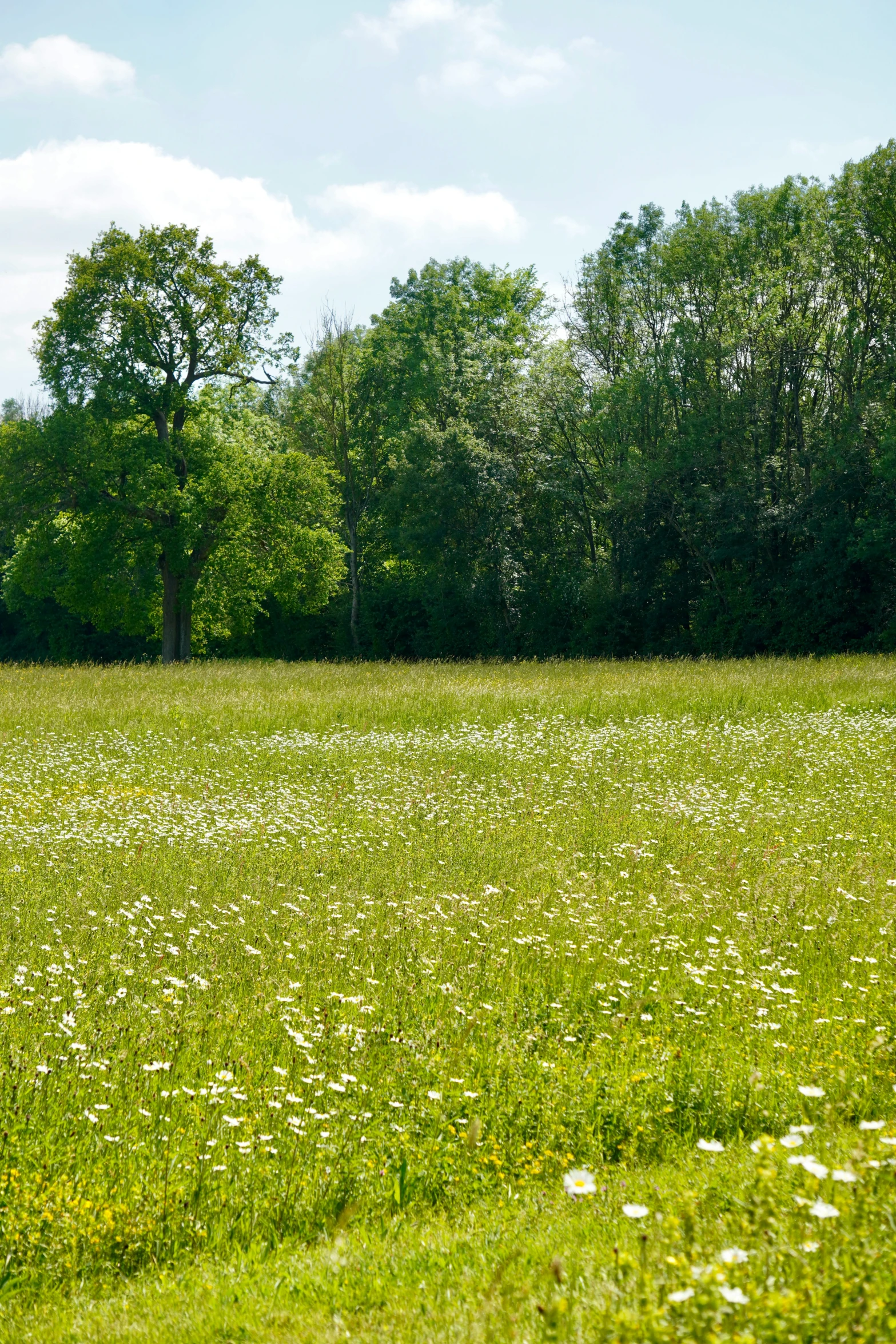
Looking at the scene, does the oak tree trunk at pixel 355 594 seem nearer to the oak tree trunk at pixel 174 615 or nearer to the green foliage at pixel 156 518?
the green foliage at pixel 156 518

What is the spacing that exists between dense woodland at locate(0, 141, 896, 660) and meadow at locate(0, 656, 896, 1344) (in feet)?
79.6

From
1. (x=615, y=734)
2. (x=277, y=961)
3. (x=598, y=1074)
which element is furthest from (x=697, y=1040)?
(x=615, y=734)

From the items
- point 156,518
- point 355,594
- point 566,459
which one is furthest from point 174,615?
point 566,459

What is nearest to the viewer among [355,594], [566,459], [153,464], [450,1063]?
[450,1063]

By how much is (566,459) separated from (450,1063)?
3902cm

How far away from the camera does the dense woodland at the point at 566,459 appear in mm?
34344

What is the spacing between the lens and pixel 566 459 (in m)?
42.3

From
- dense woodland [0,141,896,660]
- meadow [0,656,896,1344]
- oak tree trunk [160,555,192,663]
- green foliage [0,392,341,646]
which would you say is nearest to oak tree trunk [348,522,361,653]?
dense woodland [0,141,896,660]

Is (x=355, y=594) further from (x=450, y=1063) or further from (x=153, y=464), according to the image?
(x=450, y=1063)

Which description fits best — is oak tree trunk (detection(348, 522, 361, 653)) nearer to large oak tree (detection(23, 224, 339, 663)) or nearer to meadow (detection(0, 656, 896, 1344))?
large oak tree (detection(23, 224, 339, 663))

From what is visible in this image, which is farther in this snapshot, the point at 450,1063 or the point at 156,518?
the point at 156,518

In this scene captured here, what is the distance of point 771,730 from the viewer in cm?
1672

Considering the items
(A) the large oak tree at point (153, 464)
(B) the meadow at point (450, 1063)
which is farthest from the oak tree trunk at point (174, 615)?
(B) the meadow at point (450, 1063)

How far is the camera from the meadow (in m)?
3.06
